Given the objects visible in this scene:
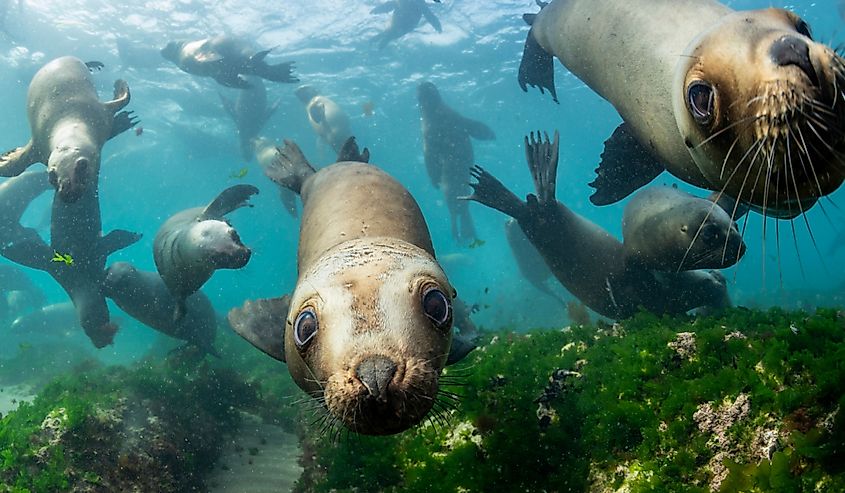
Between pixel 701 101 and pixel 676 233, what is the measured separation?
10.3ft

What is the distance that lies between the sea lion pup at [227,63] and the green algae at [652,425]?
41.9 ft

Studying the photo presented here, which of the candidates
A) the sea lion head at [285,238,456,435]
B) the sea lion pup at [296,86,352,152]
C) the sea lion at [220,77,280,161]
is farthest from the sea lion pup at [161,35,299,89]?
the sea lion head at [285,238,456,435]

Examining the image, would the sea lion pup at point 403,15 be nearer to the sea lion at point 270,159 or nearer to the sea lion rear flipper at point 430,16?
the sea lion rear flipper at point 430,16

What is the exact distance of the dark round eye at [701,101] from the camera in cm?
205

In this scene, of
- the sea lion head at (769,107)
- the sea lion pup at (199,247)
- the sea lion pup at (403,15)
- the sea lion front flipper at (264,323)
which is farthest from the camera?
the sea lion pup at (403,15)

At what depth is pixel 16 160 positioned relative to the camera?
324 inches

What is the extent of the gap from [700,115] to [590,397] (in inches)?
90.3

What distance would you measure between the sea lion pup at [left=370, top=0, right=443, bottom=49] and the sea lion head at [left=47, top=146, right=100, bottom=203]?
1648cm

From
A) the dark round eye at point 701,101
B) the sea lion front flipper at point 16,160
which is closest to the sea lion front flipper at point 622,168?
the dark round eye at point 701,101

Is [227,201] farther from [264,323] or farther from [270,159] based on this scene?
[270,159]

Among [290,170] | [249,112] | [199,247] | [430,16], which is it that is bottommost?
[199,247]

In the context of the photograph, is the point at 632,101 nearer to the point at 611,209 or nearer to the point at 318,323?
the point at 318,323

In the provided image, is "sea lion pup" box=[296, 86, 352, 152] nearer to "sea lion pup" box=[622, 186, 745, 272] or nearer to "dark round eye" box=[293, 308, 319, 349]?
"sea lion pup" box=[622, 186, 745, 272]

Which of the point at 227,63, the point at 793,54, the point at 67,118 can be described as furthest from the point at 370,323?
the point at 227,63
